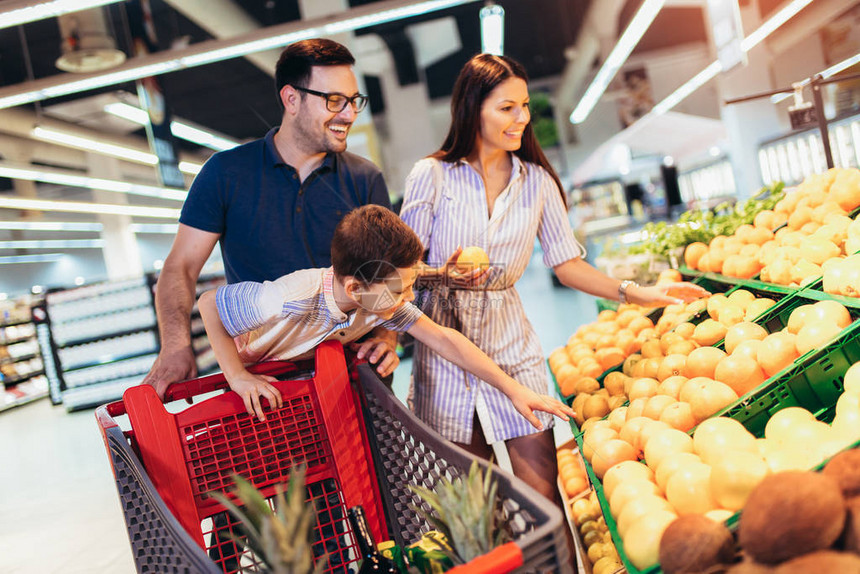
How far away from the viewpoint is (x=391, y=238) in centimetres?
141

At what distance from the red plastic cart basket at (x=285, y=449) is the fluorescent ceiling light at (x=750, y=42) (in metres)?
4.45

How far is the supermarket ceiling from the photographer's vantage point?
9445 mm

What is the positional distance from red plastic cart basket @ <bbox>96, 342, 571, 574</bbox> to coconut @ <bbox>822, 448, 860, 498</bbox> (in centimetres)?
64

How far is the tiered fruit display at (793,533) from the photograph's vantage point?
0.81 m

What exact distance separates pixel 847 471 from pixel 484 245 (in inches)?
46.6

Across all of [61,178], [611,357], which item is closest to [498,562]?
[611,357]

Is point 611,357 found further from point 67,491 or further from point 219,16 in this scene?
point 219,16

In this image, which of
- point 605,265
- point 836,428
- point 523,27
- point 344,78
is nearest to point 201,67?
point 523,27

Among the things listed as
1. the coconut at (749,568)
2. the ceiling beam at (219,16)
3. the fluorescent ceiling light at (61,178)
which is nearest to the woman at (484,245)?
the coconut at (749,568)

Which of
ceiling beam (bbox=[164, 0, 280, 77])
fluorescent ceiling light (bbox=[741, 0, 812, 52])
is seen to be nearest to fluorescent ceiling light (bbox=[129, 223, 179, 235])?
ceiling beam (bbox=[164, 0, 280, 77])

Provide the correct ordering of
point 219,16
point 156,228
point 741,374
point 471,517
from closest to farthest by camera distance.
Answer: point 471,517
point 741,374
point 219,16
point 156,228

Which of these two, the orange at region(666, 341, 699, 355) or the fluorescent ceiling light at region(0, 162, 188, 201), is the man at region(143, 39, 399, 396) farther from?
the fluorescent ceiling light at region(0, 162, 188, 201)

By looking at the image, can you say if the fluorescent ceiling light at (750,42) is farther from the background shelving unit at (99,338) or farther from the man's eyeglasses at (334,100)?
the background shelving unit at (99,338)

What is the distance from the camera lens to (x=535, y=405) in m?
1.60
